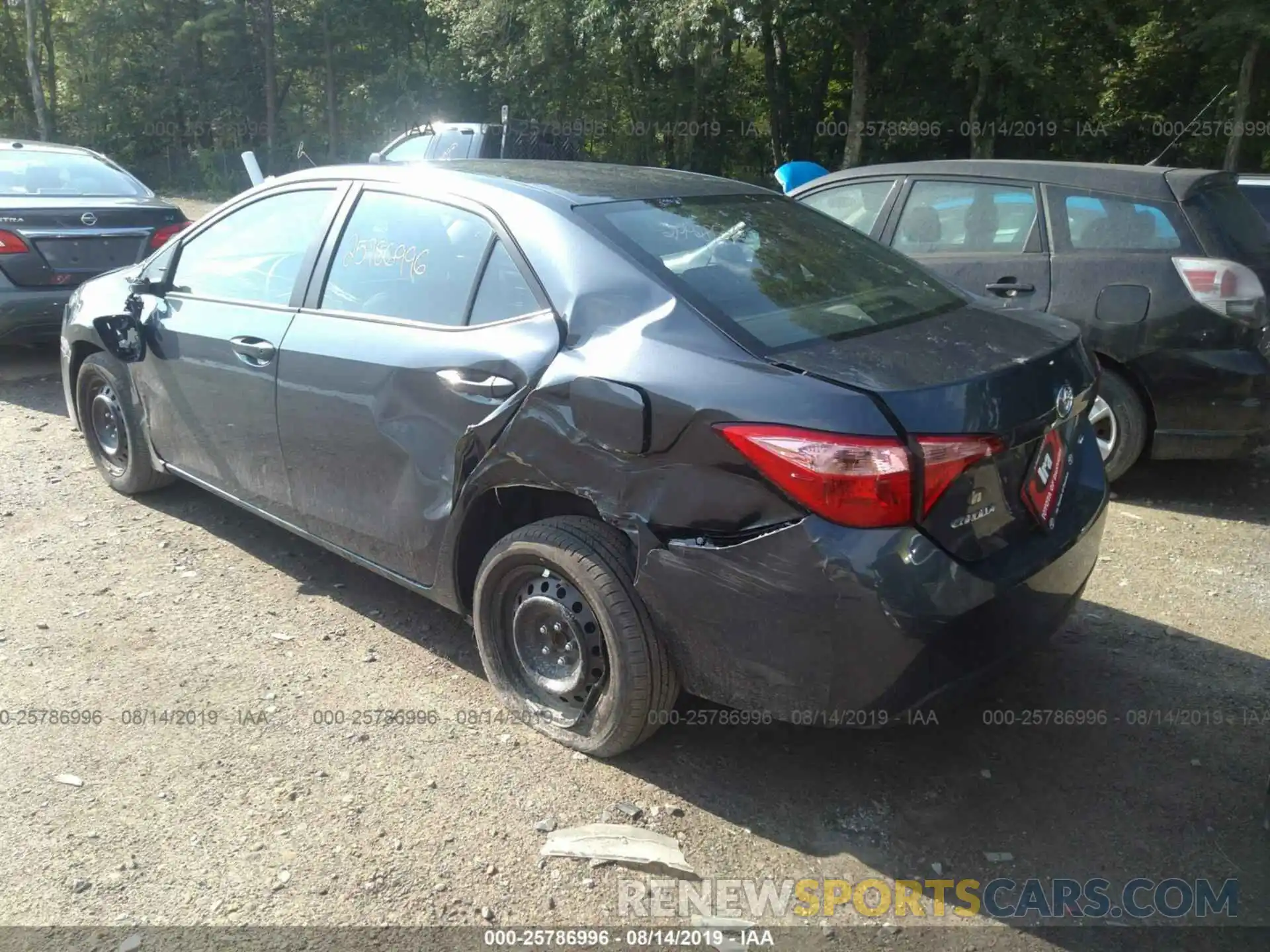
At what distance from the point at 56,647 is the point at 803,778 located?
278 centimetres

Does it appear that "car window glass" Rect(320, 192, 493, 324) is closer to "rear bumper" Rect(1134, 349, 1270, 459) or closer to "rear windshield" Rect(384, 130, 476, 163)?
"rear bumper" Rect(1134, 349, 1270, 459)

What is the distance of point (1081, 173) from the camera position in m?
5.79

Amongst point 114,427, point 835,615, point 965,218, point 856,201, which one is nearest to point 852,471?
point 835,615

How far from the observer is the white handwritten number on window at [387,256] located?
3.69 metres

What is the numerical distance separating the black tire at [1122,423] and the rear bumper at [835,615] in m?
2.89

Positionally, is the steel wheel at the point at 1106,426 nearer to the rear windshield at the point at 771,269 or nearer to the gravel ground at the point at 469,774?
the gravel ground at the point at 469,774

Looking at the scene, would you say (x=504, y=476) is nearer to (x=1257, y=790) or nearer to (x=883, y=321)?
(x=883, y=321)

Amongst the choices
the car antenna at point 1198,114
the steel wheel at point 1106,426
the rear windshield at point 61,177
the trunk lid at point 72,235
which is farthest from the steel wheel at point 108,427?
the car antenna at point 1198,114

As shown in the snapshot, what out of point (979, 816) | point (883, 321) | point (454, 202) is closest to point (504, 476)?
point (454, 202)

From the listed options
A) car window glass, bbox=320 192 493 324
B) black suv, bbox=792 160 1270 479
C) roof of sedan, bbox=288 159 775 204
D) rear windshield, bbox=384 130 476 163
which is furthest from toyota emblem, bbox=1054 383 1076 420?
rear windshield, bbox=384 130 476 163

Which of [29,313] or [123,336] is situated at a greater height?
[123,336]

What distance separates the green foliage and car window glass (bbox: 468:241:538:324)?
17.1 meters

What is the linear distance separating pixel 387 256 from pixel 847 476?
77.3 inches

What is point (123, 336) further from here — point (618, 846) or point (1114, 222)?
point (1114, 222)
